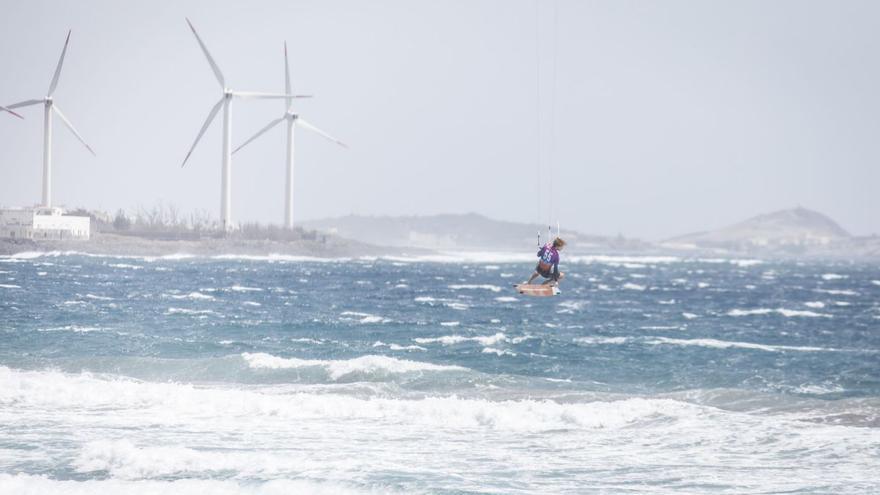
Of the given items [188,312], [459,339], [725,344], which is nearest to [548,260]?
[459,339]

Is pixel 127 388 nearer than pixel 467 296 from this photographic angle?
Yes

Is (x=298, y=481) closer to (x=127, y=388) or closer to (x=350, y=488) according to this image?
(x=350, y=488)

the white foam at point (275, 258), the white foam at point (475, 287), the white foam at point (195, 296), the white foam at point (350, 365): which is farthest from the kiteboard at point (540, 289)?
the white foam at point (275, 258)

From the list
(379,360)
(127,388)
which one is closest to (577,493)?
(127,388)

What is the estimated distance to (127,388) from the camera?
25906 millimetres

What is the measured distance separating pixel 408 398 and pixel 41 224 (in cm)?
4628

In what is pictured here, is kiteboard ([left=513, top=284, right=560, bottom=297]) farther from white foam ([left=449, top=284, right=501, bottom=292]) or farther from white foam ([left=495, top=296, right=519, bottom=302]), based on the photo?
white foam ([left=449, top=284, right=501, bottom=292])

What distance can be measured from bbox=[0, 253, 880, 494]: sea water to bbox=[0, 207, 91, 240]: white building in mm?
7319

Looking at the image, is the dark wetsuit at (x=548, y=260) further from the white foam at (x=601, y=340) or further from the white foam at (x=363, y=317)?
the white foam at (x=363, y=317)

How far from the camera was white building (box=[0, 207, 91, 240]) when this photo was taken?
6003cm

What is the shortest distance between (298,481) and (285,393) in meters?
8.87

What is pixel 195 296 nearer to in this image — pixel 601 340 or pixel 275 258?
pixel 601 340

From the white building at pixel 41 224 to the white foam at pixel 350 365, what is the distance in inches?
1274

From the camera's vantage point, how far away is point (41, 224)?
65938mm
